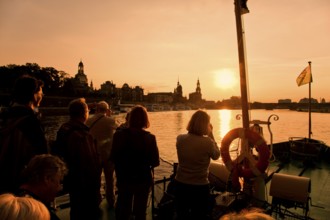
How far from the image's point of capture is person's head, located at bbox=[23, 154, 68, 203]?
6.77 ft

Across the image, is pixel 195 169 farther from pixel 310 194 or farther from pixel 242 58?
pixel 310 194

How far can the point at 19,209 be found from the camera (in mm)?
1224

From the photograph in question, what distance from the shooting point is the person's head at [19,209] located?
46.7 inches

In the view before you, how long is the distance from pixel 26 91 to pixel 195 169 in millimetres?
2412

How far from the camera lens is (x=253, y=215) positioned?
142cm

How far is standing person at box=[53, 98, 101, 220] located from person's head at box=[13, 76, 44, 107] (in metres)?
0.67

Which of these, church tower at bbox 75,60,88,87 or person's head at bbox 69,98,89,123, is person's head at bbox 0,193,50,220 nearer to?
person's head at bbox 69,98,89,123

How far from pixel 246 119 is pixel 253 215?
4.41 metres

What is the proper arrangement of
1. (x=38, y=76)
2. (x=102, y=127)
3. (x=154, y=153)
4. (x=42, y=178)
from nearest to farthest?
1. (x=42, y=178)
2. (x=154, y=153)
3. (x=102, y=127)
4. (x=38, y=76)

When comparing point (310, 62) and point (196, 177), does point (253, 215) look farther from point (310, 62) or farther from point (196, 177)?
point (310, 62)

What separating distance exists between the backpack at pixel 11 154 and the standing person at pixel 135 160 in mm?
1347

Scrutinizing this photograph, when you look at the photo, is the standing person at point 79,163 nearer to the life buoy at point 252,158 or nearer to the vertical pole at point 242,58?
the life buoy at point 252,158

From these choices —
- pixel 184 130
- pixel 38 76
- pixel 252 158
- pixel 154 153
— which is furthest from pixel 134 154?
pixel 38 76

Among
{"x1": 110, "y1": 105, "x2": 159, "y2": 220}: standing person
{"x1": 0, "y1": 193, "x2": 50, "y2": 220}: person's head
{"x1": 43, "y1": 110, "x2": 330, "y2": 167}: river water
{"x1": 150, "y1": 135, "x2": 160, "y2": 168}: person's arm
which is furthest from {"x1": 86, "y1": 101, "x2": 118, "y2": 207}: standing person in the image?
Result: {"x1": 0, "y1": 193, "x2": 50, "y2": 220}: person's head
